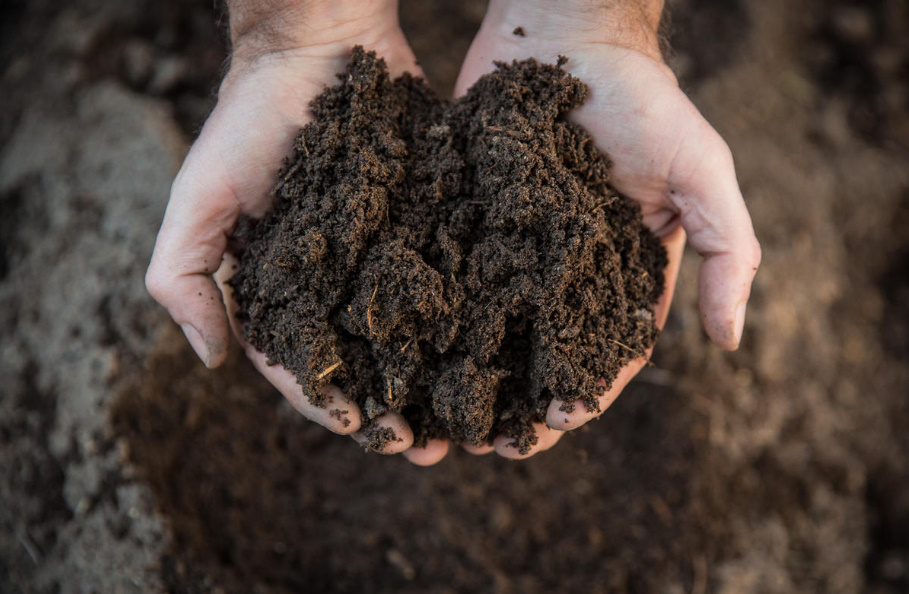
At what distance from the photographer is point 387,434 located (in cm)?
178

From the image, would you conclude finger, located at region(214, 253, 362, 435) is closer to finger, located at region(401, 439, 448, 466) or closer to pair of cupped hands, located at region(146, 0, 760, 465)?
pair of cupped hands, located at region(146, 0, 760, 465)

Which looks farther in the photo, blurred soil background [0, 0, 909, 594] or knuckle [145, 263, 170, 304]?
blurred soil background [0, 0, 909, 594]

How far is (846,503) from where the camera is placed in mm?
2855

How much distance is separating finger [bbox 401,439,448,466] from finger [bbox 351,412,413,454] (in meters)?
0.12

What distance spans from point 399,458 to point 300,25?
5.38ft

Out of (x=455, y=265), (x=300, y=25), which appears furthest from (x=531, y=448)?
(x=300, y=25)

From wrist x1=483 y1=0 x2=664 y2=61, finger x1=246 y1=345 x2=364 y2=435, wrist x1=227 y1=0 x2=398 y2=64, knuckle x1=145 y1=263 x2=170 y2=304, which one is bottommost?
finger x1=246 y1=345 x2=364 y2=435

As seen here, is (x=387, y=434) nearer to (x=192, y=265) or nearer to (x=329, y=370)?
(x=329, y=370)

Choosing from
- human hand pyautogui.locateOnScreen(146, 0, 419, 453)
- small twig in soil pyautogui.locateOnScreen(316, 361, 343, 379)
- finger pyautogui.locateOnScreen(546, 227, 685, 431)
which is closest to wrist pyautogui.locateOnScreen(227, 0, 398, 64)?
human hand pyautogui.locateOnScreen(146, 0, 419, 453)

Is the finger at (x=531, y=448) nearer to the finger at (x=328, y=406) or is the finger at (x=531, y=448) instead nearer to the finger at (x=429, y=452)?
the finger at (x=429, y=452)

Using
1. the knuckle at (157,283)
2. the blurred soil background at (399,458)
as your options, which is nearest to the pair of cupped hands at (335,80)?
the knuckle at (157,283)

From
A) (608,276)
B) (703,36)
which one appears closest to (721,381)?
(608,276)

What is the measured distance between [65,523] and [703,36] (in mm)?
3828

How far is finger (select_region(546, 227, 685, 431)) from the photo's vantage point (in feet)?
5.72
